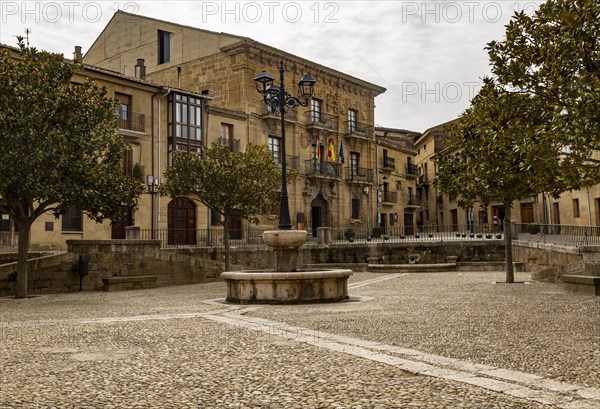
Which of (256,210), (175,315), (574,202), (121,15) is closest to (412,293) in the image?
(175,315)

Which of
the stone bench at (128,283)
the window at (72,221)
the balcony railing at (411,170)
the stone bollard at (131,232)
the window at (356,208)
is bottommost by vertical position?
the stone bench at (128,283)

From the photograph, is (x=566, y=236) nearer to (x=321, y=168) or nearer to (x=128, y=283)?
(x=321, y=168)

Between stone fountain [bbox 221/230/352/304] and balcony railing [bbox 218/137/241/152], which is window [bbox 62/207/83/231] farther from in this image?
stone fountain [bbox 221/230/352/304]

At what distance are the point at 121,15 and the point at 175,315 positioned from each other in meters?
30.2

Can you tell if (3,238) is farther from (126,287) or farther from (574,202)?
(574,202)

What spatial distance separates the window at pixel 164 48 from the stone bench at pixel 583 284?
1103 inches

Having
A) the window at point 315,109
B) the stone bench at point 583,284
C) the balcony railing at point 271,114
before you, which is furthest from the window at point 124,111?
the stone bench at point 583,284

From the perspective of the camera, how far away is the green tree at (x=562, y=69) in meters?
8.72

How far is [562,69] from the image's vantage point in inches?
382

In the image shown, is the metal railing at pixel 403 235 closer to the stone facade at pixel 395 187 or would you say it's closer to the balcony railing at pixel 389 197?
the stone facade at pixel 395 187

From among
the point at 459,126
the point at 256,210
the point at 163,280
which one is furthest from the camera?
the point at 256,210

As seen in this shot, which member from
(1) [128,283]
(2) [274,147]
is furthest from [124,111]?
(1) [128,283]

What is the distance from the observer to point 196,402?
445 centimetres

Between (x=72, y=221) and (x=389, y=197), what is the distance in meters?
25.6
